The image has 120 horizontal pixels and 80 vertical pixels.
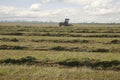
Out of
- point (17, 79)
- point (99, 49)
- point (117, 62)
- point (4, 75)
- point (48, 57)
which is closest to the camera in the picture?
point (17, 79)

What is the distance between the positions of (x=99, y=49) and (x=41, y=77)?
1350 centimetres

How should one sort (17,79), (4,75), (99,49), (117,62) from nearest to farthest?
(17,79) → (4,75) → (117,62) → (99,49)

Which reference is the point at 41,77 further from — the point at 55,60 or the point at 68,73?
the point at 55,60

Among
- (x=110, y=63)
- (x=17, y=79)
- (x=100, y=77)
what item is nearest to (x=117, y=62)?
(x=110, y=63)

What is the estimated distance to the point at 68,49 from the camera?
27484mm

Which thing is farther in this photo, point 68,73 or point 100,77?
point 68,73

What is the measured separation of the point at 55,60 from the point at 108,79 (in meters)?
6.90

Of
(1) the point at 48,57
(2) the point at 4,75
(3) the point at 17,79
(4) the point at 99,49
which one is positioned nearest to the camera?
(3) the point at 17,79

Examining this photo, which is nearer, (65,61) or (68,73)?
(68,73)

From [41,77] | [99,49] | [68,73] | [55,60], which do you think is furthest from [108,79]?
[99,49]

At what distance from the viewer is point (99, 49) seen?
26375 millimetres

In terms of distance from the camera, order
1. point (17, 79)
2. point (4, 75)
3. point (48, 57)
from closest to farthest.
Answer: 1. point (17, 79)
2. point (4, 75)
3. point (48, 57)

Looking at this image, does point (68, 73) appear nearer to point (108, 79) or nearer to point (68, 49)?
point (108, 79)

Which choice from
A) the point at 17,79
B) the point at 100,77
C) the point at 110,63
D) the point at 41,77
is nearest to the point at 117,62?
the point at 110,63
